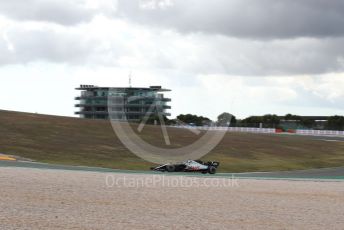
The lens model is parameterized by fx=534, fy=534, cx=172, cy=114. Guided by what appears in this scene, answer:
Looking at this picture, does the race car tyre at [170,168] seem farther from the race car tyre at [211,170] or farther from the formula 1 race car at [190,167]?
the race car tyre at [211,170]

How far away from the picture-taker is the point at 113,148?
41.6 metres

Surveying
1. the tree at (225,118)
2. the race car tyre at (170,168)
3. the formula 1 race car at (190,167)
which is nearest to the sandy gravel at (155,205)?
the tree at (225,118)

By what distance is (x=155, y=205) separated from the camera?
44.1 feet

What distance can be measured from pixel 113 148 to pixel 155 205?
2842 cm

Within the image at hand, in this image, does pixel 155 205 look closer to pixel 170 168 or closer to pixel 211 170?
pixel 170 168

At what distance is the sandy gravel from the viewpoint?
10891mm

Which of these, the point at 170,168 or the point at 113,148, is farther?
the point at 113,148

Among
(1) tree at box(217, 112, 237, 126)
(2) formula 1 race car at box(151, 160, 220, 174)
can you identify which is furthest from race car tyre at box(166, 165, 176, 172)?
(1) tree at box(217, 112, 237, 126)

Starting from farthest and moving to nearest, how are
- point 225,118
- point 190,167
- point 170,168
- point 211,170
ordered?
point 225,118 → point 211,170 → point 190,167 → point 170,168

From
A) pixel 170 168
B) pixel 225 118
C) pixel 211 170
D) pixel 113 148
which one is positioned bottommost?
pixel 211 170

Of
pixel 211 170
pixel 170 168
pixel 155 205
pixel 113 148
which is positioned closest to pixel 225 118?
pixel 211 170

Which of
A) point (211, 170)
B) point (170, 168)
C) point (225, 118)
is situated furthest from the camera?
point (225, 118)

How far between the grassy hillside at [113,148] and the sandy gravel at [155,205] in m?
14.9

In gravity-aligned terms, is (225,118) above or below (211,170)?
above
